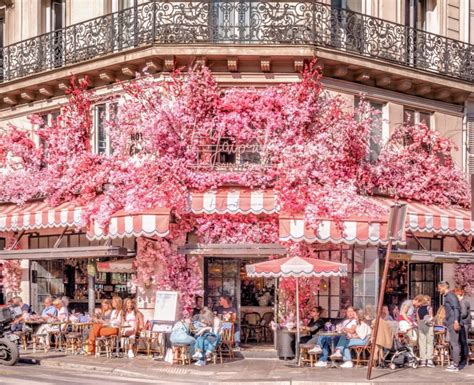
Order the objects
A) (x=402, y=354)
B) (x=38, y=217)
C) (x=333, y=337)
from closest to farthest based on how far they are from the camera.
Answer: (x=402, y=354), (x=333, y=337), (x=38, y=217)

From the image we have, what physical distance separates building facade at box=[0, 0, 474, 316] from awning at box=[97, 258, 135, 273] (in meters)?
0.31

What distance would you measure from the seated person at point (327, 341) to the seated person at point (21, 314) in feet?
21.8

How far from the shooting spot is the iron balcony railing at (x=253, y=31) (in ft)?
79.3

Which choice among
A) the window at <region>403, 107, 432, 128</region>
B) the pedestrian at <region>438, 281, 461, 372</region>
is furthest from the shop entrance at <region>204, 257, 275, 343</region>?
the window at <region>403, 107, 432, 128</region>

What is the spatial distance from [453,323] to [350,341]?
195 centimetres

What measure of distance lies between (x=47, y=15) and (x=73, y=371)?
10.2 m

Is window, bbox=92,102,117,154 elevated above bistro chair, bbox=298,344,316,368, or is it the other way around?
window, bbox=92,102,117,154

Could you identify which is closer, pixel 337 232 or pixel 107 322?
pixel 337 232

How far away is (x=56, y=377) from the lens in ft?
65.7

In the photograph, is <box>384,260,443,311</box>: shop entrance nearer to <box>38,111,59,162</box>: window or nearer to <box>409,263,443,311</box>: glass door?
<box>409,263,443,311</box>: glass door

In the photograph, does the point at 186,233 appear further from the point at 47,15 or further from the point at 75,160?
the point at 47,15

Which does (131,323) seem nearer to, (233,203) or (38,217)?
(233,203)

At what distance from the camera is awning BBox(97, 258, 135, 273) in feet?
80.5

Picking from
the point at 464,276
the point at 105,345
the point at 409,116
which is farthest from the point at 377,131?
the point at 105,345
